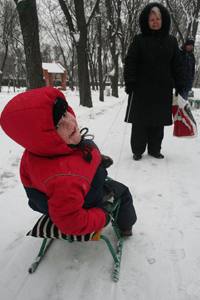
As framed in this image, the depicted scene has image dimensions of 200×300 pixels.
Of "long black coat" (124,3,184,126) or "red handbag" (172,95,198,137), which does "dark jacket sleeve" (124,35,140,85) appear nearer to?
"long black coat" (124,3,184,126)

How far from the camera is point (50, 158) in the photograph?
116cm

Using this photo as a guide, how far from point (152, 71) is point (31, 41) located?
3310 millimetres

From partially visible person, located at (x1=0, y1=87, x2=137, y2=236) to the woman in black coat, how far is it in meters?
2.00

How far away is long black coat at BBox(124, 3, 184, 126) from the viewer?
9.36 feet

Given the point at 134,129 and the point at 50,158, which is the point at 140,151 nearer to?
the point at 134,129

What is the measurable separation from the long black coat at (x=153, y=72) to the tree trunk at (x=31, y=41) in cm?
283

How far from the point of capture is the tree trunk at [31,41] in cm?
439

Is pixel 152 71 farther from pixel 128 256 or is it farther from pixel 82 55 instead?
pixel 82 55

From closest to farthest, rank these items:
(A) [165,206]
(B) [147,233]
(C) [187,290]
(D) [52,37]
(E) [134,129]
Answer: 1. (C) [187,290]
2. (B) [147,233]
3. (A) [165,206]
4. (E) [134,129]
5. (D) [52,37]

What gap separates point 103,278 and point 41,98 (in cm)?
134

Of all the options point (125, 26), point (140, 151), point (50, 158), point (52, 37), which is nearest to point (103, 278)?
point (50, 158)

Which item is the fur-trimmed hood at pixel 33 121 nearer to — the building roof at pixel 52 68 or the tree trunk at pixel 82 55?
the tree trunk at pixel 82 55

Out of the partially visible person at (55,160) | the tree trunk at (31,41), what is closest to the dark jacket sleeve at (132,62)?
the partially visible person at (55,160)

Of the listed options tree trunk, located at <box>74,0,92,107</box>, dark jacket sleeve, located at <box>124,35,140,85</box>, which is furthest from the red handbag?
tree trunk, located at <box>74,0,92,107</box>
